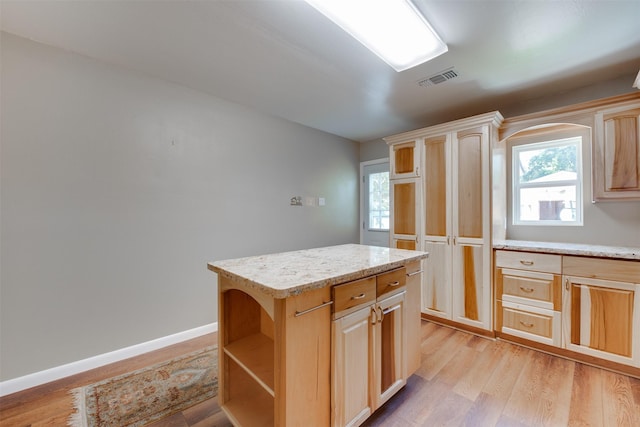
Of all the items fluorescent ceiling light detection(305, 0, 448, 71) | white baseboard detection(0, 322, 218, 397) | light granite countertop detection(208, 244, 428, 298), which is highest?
fluorescent ceiling light detection(305, 0, 448, 71)

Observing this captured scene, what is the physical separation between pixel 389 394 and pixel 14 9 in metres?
3.39

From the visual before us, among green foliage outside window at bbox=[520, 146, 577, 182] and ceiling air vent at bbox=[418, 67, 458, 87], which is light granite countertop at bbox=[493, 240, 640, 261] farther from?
ceiling air vent at bbox=[418, 67, 458, 87]

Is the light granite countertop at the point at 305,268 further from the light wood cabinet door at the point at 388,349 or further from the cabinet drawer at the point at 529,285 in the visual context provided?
the cabinet drawer at the point at 529,285

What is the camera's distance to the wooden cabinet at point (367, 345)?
51.8 inches

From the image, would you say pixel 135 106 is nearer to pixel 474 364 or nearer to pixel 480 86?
pixel 480 86

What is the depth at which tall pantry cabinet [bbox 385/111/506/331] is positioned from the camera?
259 centimetres

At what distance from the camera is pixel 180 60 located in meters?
2.20

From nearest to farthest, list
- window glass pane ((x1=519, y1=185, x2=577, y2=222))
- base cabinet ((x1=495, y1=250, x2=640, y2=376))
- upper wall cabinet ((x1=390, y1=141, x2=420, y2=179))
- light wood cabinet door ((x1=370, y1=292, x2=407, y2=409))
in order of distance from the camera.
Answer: light wood cabinet door ((x1=370, y1=292, x2=407, y2=409)) < base cabinet ((x1=495, y1=250, x2=640, y2=376)) < window glass pane ((x1=519, y1=185, x2=577, y2=222)) < upper wall cabinet ((x1=390, y1=141, x2=420, y2=179))

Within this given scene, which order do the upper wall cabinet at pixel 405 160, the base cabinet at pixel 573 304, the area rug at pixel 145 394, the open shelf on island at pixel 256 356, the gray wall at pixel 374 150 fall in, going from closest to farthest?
the open shelf on island at pixel 256 356 < the area rug at pixel 145 394 < the base cabinet at pixel 573 304 < the upper wall cabinet at pixel 405 160 < the gray wall at pixel 374 150

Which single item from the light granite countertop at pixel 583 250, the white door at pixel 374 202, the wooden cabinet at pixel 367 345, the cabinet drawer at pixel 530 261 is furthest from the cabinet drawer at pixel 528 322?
the white door at pixel 374 202

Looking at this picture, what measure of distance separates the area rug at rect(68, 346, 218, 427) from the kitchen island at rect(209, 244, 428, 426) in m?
0.48

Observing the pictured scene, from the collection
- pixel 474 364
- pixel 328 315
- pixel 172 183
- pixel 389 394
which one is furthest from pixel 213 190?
pixel 474 364

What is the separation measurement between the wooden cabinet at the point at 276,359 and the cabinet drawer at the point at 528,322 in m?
2.16

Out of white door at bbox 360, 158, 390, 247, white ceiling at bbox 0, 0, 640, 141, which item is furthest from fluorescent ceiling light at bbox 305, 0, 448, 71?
white door at bbox 360, 158, 390, 247
